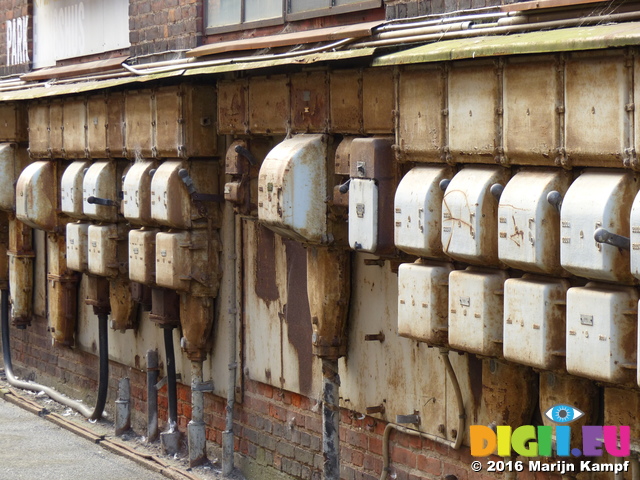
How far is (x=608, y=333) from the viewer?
4.36 meters

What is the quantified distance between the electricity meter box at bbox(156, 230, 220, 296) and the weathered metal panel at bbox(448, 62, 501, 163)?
2.84 metres

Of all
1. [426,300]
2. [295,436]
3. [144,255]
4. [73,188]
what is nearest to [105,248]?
[73,188]

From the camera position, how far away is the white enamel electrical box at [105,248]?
8.62 m

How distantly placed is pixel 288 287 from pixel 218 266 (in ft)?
2.78

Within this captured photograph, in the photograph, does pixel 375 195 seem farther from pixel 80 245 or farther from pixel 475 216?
pixel 80 245

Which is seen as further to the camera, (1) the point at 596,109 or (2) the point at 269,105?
(2) the point at 269,105

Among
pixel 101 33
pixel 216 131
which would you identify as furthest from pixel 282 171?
pixel 101 33

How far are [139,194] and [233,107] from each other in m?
1.12

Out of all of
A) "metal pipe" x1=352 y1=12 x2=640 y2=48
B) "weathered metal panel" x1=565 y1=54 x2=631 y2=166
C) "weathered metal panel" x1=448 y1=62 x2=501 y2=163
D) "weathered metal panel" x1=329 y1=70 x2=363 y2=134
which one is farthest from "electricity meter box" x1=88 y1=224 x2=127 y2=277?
"weathered metal panel" x1=565 y1=54 x2=631 y2=166

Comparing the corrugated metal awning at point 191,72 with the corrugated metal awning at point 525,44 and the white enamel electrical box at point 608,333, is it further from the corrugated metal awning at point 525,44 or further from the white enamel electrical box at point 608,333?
the white enamel electrical box at point 608,333

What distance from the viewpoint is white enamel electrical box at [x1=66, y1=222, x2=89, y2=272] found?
895 cm

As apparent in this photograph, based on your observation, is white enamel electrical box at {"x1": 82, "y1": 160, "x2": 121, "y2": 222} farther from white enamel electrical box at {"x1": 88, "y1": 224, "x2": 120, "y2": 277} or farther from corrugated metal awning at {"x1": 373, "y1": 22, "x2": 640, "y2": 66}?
corrugated metal awning at {"x1": 373, "y1": 22, "x2": 640, "y2": 66}

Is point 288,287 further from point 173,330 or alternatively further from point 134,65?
point 134,65

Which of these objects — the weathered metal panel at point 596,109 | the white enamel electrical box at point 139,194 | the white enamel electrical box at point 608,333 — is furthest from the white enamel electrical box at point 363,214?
the white enamel electrical box at point 139,194
